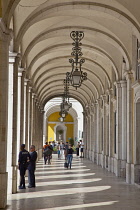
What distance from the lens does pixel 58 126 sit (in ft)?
208

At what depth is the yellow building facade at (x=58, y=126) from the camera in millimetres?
62438

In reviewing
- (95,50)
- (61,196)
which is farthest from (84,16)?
(61,196)

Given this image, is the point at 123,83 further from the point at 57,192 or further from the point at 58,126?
the point at 58,126

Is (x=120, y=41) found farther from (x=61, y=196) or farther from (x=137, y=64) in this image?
(x=61, y=196)

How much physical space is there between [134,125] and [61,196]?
5183mm

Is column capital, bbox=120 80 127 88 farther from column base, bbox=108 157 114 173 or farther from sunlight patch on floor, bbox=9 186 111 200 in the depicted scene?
sunlight patch on floor, bbox=9 186 111 200

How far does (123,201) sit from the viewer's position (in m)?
10.9

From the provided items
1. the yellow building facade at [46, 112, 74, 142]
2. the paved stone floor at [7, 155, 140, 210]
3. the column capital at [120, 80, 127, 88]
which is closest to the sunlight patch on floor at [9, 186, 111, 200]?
the paved stone floor at [7, 155, 140, 210]

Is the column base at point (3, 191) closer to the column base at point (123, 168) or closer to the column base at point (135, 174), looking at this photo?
the column base at point (135, 174)

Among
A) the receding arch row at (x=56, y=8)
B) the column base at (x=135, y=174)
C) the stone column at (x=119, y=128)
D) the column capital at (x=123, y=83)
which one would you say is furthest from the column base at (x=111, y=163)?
the receding arch row at (x=56, y=8)

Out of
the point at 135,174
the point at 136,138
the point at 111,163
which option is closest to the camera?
the point at 135,174

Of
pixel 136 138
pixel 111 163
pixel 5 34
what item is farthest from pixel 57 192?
pixel 111 163

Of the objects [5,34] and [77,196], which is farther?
[77,196]

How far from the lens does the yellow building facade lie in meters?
62.4
